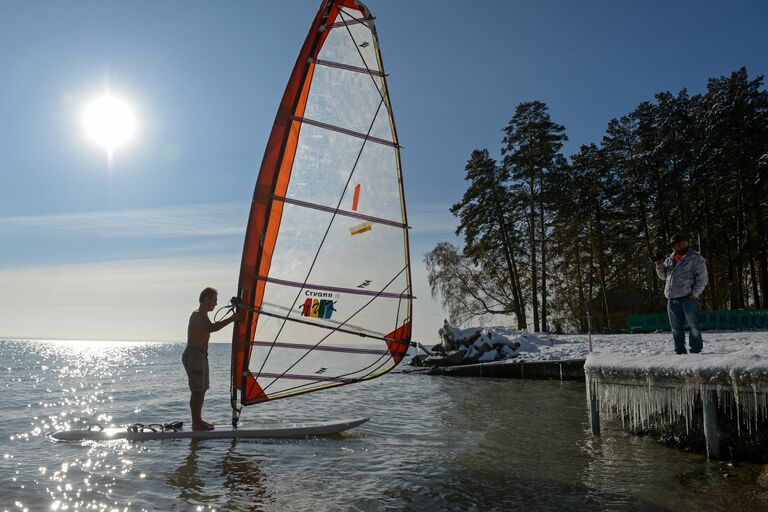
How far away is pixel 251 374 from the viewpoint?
7.64 m

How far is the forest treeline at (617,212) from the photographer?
27.5 metres

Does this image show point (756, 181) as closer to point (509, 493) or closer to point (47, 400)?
point (509, 493)

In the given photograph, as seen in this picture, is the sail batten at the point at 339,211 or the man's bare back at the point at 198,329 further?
the man's bare back at the point at 198,329

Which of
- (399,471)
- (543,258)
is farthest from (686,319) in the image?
(543,258)

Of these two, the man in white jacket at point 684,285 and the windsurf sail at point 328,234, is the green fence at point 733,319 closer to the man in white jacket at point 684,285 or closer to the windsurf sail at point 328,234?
the man in white jacket at point 684,285

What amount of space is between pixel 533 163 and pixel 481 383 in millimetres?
18131

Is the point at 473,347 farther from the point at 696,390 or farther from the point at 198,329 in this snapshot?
the point at 696,390

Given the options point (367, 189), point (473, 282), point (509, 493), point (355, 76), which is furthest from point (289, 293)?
point (473, 282)

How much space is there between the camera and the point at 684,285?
25.5 ft

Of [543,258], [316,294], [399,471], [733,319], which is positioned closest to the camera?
[399,471]

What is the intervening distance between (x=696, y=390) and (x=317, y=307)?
16.1ft

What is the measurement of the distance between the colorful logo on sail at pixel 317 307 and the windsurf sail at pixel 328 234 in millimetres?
15

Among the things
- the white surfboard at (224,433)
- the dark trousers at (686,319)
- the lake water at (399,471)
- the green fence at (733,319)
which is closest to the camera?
the lake water at (399,471)

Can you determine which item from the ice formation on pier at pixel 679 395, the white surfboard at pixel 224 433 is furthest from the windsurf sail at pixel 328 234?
the ice formation on pier at pixel 679 395
